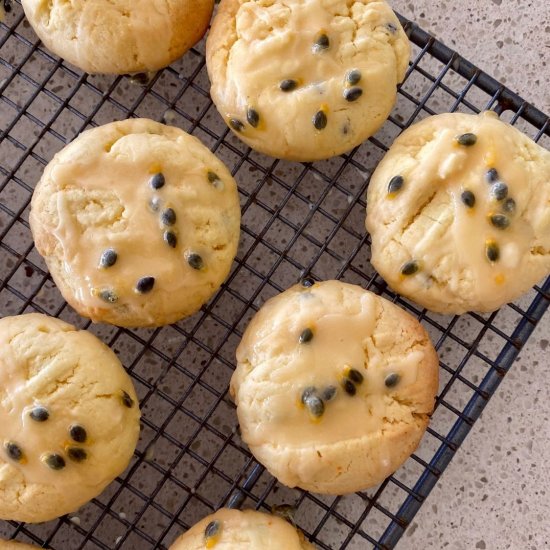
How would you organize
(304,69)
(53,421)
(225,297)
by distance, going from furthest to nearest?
(225,297) → (304,69) → (53,421)

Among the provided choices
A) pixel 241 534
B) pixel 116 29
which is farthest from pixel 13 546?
pixel 116 29

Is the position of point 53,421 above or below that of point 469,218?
below

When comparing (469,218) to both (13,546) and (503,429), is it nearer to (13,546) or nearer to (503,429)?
(503,429)

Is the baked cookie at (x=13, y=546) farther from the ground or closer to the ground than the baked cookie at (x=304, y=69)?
closer to the ground

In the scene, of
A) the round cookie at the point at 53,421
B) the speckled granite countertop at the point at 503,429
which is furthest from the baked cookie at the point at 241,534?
the speckled granite countertop at the point at 503,429

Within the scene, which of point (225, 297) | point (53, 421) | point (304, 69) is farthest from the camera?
point (225, 297)

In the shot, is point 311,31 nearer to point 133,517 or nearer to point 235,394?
point 235,394

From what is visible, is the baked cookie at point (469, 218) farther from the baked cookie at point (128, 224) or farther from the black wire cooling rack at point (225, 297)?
the baked cookie at point (128, 224)
